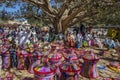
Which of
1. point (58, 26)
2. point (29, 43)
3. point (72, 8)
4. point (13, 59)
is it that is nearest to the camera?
point (13, 59)

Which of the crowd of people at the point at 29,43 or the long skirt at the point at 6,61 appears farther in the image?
the crowd of people at the point at 29,43

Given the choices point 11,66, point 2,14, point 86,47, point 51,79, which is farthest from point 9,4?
point 51,79

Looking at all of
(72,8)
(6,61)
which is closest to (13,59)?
(6,61)

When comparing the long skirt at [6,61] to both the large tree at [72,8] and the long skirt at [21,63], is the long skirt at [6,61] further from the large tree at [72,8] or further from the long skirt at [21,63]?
the large tree at [72,8]

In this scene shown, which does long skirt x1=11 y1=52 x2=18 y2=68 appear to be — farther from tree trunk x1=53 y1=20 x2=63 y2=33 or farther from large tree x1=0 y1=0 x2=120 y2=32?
tree trunk x1=53 y1=20 x2=63 y2=33

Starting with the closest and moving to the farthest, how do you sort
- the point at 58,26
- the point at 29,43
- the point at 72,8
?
the point at 29,43
the point at 72,8
the point at 58,26

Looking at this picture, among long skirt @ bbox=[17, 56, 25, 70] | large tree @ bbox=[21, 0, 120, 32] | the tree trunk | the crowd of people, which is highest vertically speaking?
large tree @ bbox=[21, 0, 120, 32]

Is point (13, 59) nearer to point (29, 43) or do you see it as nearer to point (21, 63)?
point (21, 63)

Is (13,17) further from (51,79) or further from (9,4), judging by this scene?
(51,79)

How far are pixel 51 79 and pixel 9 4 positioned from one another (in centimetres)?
1106

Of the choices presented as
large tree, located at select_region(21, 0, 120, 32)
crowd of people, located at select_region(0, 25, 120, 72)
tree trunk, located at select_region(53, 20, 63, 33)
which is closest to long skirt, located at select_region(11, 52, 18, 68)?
crowd of people, located at select_region(0, 25, 120, 72)

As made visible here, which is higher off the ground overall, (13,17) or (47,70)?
(13,17)

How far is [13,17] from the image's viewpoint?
738 inches

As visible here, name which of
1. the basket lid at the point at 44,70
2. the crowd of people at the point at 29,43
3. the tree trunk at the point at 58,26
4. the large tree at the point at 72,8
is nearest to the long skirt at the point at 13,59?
the crowd of people at the point at 29,43
